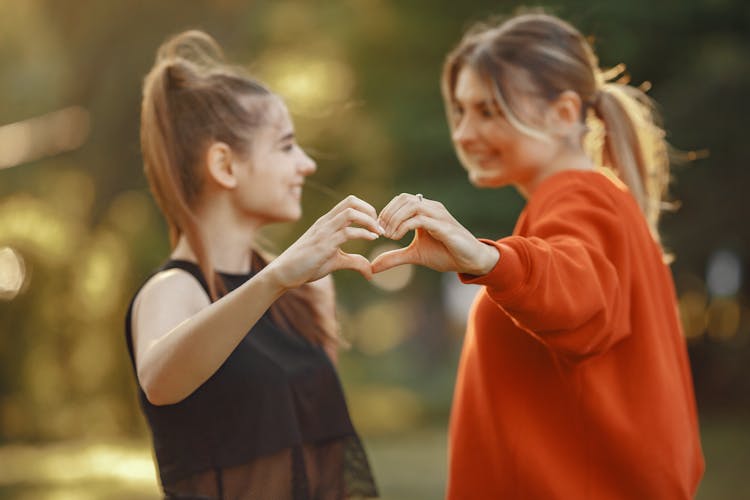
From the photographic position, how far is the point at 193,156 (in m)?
2.55

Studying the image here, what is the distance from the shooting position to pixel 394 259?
6.32 ft

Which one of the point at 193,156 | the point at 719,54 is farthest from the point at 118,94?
the point at 193,156

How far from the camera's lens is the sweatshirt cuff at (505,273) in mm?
1897

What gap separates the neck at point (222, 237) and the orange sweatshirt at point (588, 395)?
26.8 inches

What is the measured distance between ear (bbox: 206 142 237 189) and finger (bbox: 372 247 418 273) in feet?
2.43

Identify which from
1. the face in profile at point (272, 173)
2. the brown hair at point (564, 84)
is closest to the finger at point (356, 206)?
the face in profile at point (272, 173)

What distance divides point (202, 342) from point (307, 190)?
7.55 metres

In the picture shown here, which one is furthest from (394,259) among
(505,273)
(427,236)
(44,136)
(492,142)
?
(44,136)

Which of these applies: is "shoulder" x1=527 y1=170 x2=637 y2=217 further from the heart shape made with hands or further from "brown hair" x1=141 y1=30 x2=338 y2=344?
"brown hair" x1=141 y1=30 x2=338 y2=344

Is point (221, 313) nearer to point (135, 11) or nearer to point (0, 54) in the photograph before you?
point (135, 11)

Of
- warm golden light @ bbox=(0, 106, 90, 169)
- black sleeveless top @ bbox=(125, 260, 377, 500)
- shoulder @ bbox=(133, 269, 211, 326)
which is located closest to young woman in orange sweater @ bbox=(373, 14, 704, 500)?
black sleeveless top @ bbox=(125, 260, 377, 500)

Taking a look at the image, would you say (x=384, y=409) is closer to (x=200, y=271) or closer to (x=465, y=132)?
(x=465, y=132)

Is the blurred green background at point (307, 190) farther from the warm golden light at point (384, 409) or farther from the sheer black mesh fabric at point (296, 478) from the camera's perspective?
the sheer black mesh fabric at point (296, 478)

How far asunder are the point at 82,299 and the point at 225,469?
289 inches
